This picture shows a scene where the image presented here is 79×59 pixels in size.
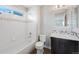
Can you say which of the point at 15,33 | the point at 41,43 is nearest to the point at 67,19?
the point at 41,43

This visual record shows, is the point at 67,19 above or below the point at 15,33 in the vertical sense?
above

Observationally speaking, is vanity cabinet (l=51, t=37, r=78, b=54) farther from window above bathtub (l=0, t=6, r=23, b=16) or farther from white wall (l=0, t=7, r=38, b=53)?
window above bathtub (l=0, t=6, r=23, b=16)

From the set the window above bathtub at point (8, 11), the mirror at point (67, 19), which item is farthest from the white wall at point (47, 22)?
the window above bathtub at point (8, 11)

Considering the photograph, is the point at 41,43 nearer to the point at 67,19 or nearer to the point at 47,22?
the point at 47,22

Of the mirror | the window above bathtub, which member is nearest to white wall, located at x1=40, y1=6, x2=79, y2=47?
the mirror

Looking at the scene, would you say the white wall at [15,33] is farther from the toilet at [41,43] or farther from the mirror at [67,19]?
the mirror at [67,19]

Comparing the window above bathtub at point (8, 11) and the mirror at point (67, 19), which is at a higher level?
the window above bathtub at point (8, 11)

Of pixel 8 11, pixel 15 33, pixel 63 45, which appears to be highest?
pixel 8 11

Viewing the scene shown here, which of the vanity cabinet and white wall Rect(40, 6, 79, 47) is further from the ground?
white wall Rect(40, 6, 79, 47)

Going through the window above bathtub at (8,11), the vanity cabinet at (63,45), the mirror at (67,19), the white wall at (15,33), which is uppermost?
the window above bathtub at (8,11)

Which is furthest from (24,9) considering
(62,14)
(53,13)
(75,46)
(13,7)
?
(75,46)

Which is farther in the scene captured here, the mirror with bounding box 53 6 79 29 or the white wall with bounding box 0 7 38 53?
the mirror with bounding box 53 6 79 29

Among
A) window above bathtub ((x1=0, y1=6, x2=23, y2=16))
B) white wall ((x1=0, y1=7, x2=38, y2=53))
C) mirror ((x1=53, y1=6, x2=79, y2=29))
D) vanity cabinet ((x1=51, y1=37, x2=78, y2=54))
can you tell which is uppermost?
window above bathtub ((x1=0, y1=6, x2=23, y2=16))
